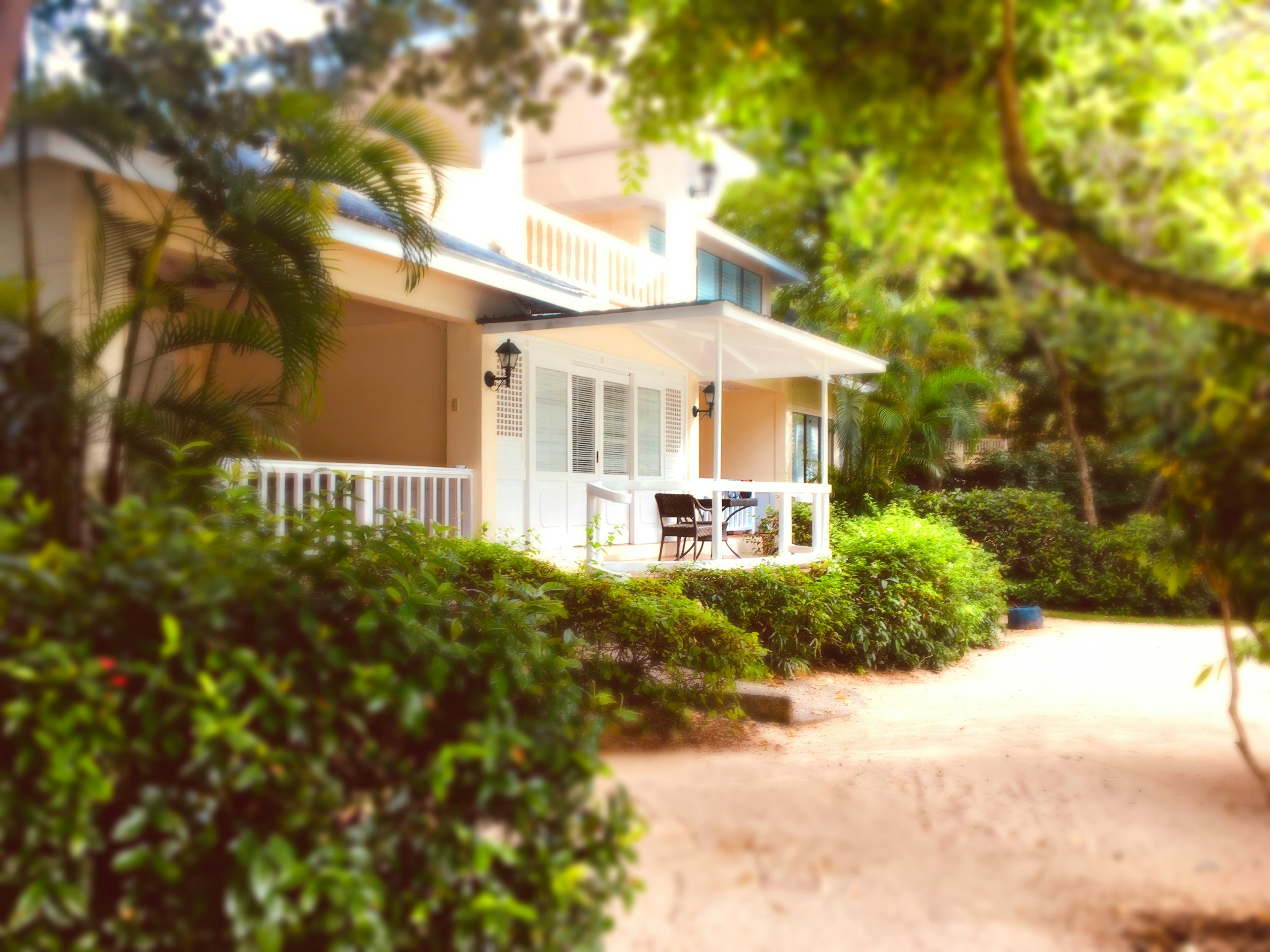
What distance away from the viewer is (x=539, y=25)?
10.0 feet

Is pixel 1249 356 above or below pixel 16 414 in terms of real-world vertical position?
above

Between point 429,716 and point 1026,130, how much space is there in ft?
7.67

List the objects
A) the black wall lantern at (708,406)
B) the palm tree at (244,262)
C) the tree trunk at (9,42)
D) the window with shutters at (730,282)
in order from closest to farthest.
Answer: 1. the tree trunk at (9,42)
2. the palm tree at (244,262)
3. the black wall lantern at (708,406)
4. the window with shutters at (730,282)

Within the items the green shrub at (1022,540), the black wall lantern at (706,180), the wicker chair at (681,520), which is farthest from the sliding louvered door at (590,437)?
the black wall lantern at (706,180)

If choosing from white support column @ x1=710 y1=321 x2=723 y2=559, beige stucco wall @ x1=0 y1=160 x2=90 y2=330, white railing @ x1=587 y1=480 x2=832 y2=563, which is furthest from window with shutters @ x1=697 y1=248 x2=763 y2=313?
beige stucco wall @ x1=0 y1=160 x2=90 y2=330

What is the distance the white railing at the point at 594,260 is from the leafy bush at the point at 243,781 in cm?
811

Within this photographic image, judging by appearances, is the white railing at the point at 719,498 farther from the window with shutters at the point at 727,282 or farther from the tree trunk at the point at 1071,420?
the window with shutters at the point at 727,282

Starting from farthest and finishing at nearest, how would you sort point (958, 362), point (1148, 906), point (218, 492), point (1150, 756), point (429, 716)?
point (958, 362)
point (1150, 756)
point (218, 492)
point (1148, 906)
point (429, 716)

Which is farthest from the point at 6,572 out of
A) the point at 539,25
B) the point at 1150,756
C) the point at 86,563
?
the point at 1150,756

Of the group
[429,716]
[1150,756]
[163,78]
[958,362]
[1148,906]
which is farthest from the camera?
[958,362]

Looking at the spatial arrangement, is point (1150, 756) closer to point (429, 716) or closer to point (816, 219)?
point (816, 219)

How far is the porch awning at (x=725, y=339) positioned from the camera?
30.4 feet

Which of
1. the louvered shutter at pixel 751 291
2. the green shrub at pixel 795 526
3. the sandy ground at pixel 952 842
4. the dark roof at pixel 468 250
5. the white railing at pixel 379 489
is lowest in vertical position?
the sandy ground at pixel 952 842

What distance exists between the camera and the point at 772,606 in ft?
A: 29.2
